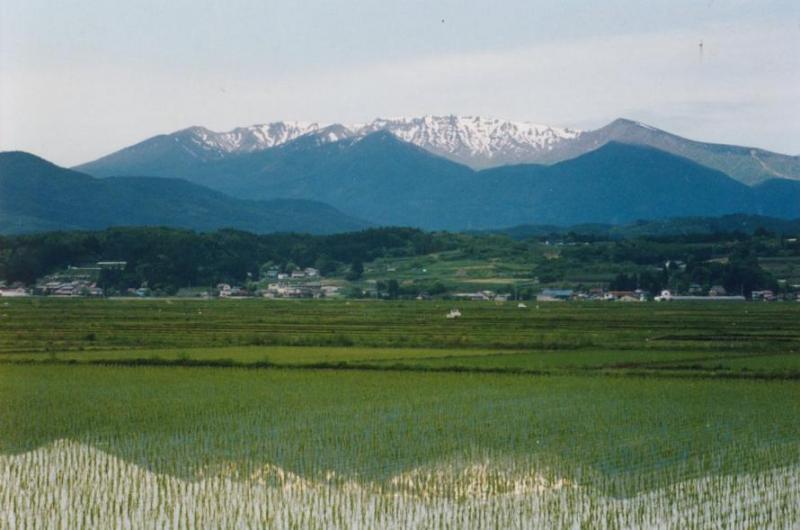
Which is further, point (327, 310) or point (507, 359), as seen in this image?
point (327, 310)

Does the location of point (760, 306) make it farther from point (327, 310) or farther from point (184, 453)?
point (184, 453)

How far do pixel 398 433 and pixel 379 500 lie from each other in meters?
4.87

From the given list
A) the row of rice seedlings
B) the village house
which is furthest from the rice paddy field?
the village house

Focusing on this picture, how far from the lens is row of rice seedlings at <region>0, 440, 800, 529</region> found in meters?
13.6

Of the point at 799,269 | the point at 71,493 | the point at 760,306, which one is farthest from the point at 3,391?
the point at 799,269

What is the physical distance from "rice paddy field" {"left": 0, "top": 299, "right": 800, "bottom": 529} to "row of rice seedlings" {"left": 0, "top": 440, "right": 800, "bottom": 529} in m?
0.04

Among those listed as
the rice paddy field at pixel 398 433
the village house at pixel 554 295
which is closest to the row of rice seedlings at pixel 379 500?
the rice paddy field at pixel 398 433

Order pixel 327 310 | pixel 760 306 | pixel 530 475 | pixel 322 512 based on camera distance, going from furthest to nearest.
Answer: pixel 760 306 → pixel 327 310 → pixel 530 475 → pixel 322 512

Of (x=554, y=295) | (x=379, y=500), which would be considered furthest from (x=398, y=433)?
(x=554, y=295)

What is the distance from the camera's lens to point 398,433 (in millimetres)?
19344

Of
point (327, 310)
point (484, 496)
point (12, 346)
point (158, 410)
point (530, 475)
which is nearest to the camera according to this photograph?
point (484, 496)

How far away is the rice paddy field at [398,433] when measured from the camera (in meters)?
14.2

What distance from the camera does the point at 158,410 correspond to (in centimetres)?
2203

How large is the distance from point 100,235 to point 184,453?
88.5 metres
